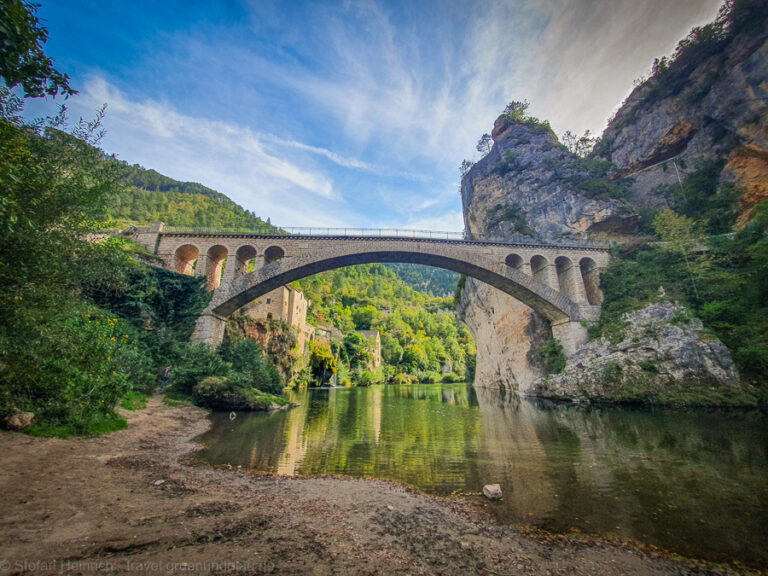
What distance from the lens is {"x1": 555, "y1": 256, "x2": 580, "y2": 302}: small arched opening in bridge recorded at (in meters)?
22.2

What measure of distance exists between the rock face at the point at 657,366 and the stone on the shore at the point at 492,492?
15.2 m

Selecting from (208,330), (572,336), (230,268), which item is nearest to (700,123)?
(572,336)

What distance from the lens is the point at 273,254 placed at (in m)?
23.1

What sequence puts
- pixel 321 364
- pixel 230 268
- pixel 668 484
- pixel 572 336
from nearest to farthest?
pixel 668 484
pixel 572 336
pixel 230 268
pixel 321 364

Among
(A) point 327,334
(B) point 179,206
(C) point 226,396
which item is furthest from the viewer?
(B) point 179,206

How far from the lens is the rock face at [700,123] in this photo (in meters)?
17.5

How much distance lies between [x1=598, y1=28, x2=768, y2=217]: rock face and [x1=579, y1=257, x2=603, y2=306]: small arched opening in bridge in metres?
6.60

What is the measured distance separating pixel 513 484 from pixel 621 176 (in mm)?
30865

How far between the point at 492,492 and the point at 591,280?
78.0ft

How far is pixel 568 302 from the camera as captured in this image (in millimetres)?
21219

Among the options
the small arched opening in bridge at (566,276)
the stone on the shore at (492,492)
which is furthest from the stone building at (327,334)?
the stone on the shore at (492,492)

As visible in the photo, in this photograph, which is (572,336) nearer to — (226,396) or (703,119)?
(703,119)

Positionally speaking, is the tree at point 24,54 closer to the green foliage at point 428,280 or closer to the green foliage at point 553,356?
the green foliage at point 553,356

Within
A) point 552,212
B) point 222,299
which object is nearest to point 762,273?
point 552,212
